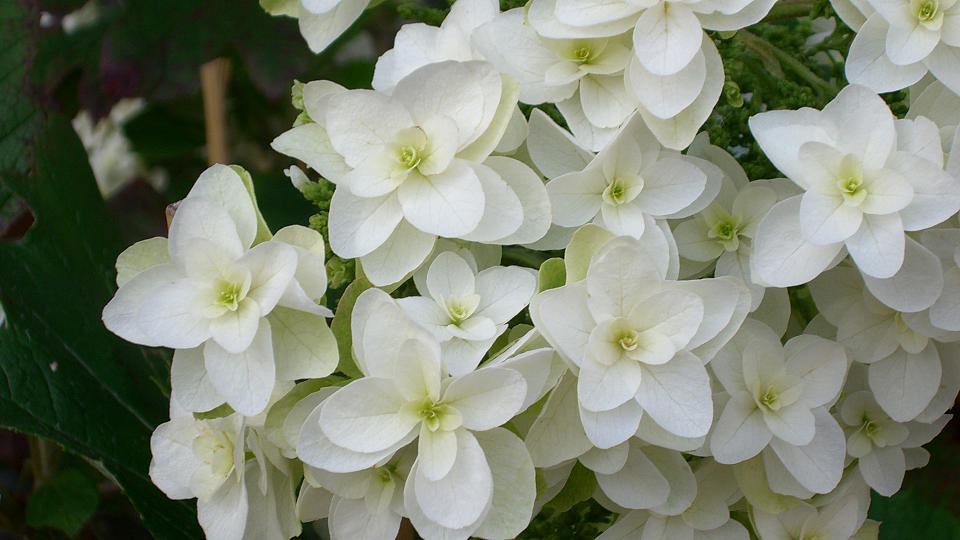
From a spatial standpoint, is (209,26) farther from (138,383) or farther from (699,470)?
(699,470)

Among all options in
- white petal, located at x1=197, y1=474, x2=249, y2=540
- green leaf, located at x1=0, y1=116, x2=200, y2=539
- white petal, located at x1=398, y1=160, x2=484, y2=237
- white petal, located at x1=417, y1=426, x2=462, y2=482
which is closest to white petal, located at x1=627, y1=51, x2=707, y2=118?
white petal, located at x1=398, y1=160, x2=484, y2=237

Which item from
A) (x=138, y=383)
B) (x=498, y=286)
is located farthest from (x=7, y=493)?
(x=498, y=286)

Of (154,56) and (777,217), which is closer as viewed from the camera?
(777,217)

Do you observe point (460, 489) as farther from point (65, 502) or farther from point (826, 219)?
point (65, 502)

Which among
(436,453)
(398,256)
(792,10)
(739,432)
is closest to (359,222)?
(398,256)

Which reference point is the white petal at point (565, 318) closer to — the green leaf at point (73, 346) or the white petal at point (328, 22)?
the white petal at point (328, 22)

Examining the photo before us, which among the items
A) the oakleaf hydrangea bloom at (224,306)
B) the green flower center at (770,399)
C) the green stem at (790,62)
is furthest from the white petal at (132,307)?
the green stem at (790,62)

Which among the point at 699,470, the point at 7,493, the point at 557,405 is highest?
the point at 557,405
